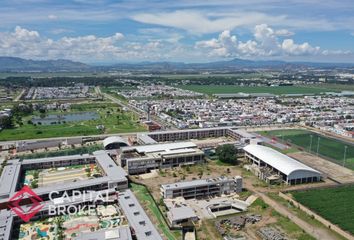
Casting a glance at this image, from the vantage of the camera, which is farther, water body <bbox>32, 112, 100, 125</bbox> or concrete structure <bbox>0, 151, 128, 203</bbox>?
water body <bbox>32, 112, 100, 125</bbox>

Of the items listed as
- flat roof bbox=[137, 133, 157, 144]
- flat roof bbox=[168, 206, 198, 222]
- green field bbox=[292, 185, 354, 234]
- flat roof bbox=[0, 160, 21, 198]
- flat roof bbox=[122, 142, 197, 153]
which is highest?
flat roof bbox=[122, 142, 197, 153]

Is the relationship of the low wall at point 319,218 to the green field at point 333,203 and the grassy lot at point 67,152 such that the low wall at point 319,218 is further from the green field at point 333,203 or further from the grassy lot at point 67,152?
the grassy lot at point 67,152

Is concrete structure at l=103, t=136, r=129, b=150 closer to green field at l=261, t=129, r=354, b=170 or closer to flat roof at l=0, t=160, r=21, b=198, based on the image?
flat roof at l=0, t=160, r=21, b=198

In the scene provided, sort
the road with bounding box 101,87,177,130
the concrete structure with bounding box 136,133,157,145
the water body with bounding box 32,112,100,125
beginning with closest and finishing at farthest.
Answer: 1. the concrete structure with bounding box 136,133,157,145
2. the road with bounding box 101,87,177,130
3. the water body with bounding box 32,112,100,125

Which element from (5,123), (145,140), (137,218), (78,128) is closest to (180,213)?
(137,218)

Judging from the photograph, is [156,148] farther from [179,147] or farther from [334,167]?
[334,167]

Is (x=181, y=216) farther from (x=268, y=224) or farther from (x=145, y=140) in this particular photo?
(x=145, y=140)
